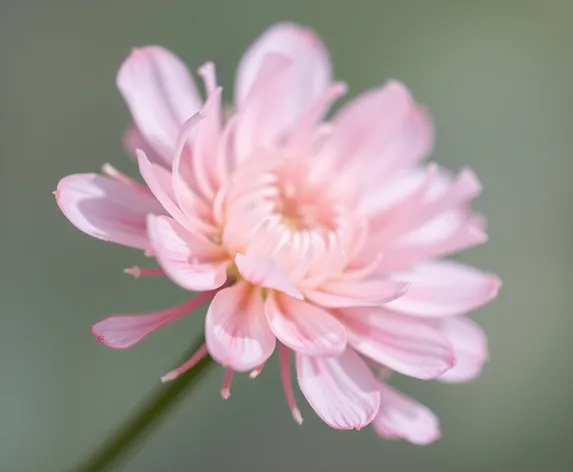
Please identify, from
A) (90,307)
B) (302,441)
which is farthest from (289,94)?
(302,441)

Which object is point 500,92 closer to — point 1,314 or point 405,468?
point 405,468

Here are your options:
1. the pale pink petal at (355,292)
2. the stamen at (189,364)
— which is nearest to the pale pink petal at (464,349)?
the pale pink petal at (355,292)

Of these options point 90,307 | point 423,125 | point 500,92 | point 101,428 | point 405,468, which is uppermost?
point 423,125

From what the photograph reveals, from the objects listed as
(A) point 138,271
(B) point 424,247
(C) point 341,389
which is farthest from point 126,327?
(B) point 424,247

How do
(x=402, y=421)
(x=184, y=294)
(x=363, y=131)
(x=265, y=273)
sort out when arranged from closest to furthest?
(x=265, y=273) < (x=402, y=421) < (x=363, y=131) < (x=184, y=294)

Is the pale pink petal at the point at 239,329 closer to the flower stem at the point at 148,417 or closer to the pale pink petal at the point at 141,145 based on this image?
the flower stem at the point at 148,417

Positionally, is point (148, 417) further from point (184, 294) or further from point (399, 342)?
point (184, 294)

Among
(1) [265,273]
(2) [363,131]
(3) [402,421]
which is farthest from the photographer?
(2) [363,131]
